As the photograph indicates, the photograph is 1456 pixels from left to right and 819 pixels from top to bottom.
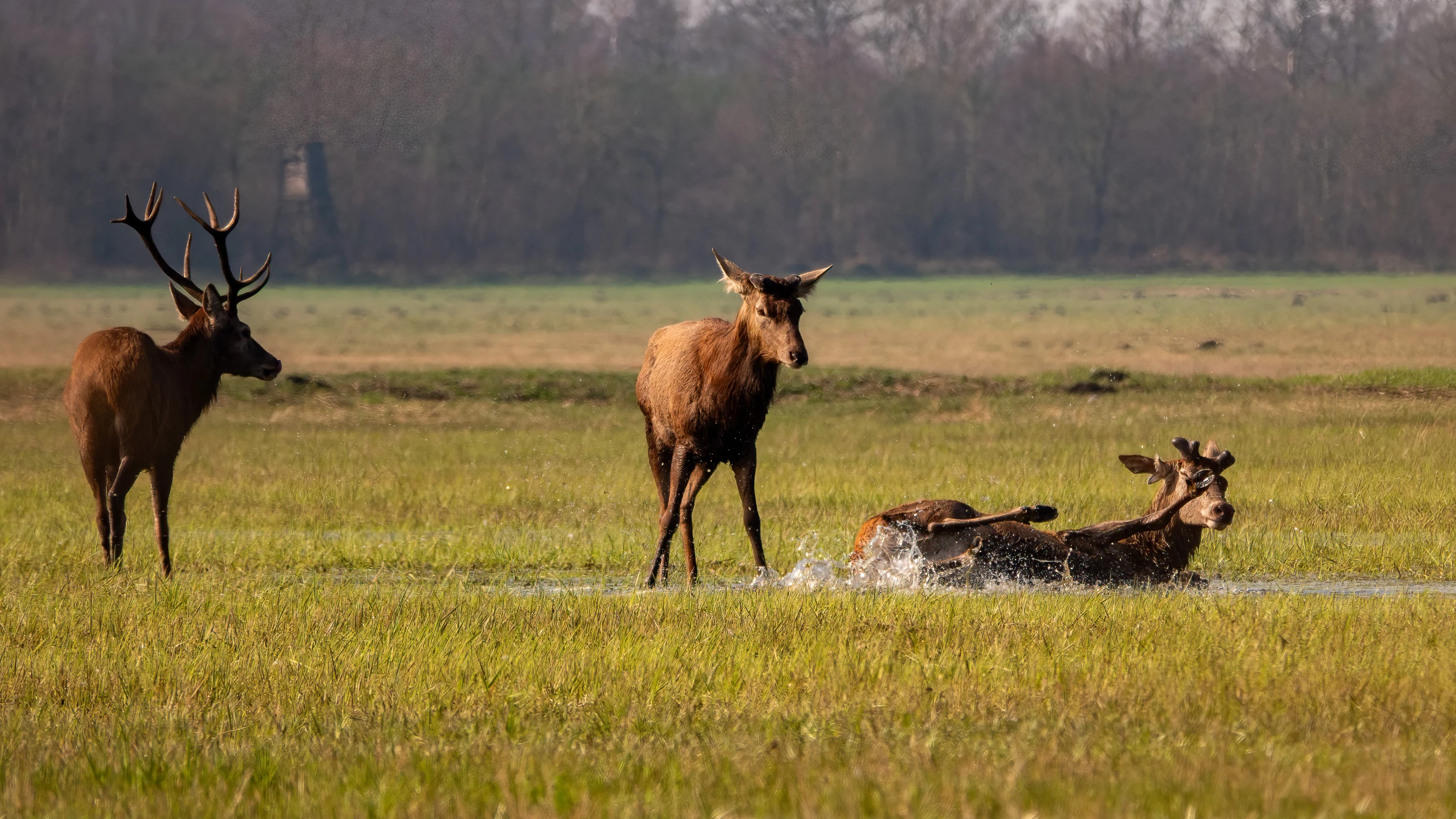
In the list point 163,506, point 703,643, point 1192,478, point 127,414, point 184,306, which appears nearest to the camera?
point 703,643

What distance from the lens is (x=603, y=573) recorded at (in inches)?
435

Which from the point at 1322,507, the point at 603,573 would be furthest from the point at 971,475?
the point at 603,573

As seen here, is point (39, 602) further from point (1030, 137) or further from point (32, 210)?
point (1030, 137)

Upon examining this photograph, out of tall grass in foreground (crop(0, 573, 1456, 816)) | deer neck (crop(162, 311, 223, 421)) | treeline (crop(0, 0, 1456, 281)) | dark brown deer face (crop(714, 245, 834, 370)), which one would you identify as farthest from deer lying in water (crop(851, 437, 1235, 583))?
treeline (crop(0, 0, 1456, 281))

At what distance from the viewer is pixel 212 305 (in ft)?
38.9

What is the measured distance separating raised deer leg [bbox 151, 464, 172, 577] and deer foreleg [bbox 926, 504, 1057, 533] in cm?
420

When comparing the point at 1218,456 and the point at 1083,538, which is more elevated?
the point at 1218,456

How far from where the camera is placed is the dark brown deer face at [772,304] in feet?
33.1

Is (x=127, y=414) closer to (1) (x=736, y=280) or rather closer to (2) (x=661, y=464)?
(2) (x=661, y=464)

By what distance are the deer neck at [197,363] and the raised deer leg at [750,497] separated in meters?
3.31

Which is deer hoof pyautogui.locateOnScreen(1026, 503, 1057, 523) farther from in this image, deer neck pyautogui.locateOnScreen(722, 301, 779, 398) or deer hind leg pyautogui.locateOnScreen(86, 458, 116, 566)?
deer hind leg pyautogui.locateOnScreen(86, 458, 116, 566)

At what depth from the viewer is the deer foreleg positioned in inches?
361

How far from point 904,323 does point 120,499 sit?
34.2 m

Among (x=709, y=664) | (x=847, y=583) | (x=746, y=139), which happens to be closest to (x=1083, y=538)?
(x=847, y=583)
